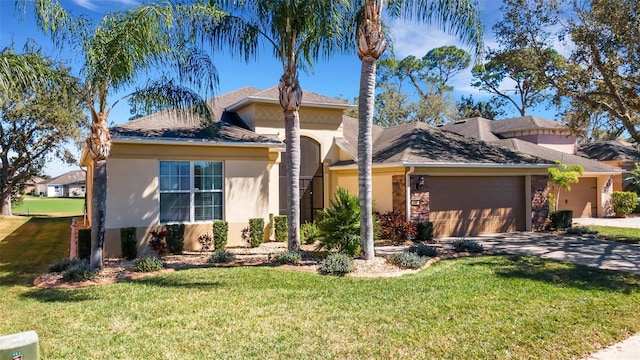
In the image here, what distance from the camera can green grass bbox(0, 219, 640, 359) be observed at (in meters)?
5.68

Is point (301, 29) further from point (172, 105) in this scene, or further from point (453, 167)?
point (453, 167)

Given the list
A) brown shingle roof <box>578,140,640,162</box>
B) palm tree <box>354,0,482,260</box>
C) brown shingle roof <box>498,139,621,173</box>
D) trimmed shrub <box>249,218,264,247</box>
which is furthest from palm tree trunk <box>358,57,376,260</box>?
brown shingle roof <box>578,140,640,162</box>

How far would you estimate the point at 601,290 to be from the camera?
854cm

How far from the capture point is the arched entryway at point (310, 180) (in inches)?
717

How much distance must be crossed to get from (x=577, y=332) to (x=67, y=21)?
1189 cm

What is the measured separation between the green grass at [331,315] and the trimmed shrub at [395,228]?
194 inches

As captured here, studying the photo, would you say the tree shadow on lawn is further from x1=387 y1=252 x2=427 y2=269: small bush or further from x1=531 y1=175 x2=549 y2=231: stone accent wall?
x1=531 y1=175 x2=549 y2=231: stone accent wall

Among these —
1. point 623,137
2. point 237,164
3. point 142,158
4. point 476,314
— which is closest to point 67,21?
point 142,158

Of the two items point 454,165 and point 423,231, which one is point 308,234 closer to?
point 423,231

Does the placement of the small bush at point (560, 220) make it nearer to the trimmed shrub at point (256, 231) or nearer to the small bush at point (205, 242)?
the trimmed shrub at point (256, 231)

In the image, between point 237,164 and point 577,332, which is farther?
point 237,164

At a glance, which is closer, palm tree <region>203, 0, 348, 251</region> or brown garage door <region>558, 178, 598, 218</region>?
palm tree <region>203, 0, 348, 251</region>

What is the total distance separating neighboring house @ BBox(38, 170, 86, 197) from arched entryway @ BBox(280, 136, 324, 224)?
254 ft

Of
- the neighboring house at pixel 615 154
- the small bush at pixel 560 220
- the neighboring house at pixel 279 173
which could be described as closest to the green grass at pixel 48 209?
the neighboring house at pixel 279 173
